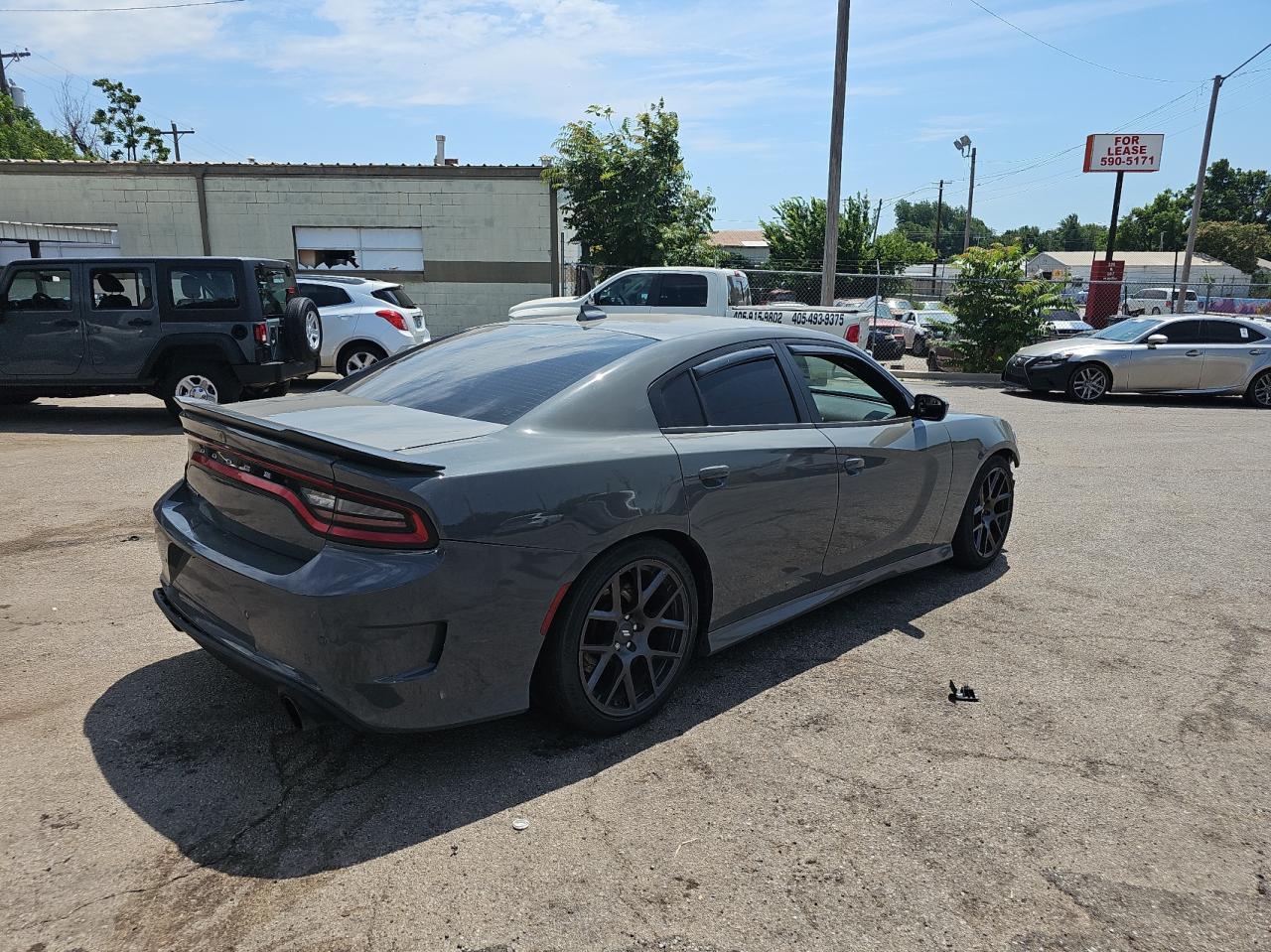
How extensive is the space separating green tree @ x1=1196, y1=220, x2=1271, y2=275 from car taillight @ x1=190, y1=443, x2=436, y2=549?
103m

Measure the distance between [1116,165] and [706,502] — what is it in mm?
41078

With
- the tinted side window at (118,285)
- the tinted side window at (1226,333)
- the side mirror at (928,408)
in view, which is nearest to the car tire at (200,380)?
the tinted side window at (118,285)

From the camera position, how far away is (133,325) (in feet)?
32.0

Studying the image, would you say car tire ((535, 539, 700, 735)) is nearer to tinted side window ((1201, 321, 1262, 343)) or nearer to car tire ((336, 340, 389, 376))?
car tire ((336, 340, 389, 376))

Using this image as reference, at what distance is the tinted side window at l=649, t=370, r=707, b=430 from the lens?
142 inches

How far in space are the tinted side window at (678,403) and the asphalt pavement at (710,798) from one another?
116cm

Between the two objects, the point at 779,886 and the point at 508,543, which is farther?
the point at 508,543

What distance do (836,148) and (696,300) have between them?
7140 millimetres

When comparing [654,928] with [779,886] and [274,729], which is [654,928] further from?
[274,729]

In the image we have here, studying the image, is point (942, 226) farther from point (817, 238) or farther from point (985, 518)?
point (985, 518)

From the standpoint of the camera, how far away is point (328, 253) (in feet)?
69.5

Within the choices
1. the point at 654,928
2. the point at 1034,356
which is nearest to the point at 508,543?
the point at 654,928

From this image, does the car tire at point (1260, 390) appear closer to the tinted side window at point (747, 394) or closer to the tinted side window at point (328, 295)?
the tinted side window at point (747, 394)

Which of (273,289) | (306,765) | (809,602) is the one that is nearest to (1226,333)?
(809,602)
